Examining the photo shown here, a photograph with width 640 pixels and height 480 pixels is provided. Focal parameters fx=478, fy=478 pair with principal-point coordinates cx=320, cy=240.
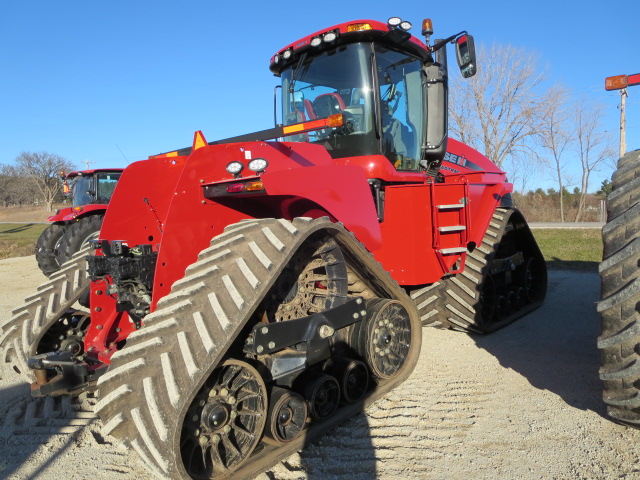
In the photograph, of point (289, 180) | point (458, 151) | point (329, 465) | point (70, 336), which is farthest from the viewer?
point (458, 151)

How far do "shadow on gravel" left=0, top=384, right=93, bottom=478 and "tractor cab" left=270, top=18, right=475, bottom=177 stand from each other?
2.92m

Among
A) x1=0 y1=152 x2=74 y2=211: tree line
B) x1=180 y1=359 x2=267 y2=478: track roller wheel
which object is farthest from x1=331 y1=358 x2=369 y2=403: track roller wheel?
x1=0 y1=152 x2=74 y2=211: tree line

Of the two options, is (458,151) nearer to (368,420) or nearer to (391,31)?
(391,31)

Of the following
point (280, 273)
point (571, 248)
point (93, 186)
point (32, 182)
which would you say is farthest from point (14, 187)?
point (280, 273)

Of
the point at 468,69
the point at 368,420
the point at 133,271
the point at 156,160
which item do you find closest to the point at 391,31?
the point at 468,69

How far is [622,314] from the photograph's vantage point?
2543mm

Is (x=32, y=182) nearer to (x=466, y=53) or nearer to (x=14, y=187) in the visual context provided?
(x=14, y=187)

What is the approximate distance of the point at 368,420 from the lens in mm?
3262

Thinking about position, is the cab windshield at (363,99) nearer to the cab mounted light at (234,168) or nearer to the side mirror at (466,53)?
the side mirror at (466,53)

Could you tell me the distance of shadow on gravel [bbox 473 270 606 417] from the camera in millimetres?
3719

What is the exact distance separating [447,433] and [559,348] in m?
2.30

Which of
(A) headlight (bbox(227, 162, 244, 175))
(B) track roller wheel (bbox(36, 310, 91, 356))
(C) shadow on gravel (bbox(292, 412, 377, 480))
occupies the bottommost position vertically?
(C) shadow on gravel (bbox(292, 412, 377, 480))

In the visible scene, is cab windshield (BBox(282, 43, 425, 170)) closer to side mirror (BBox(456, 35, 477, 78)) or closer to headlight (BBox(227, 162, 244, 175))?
side mirror (BBox(456, 35, 477, 78))

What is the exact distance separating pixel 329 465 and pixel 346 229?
57.8 inches
